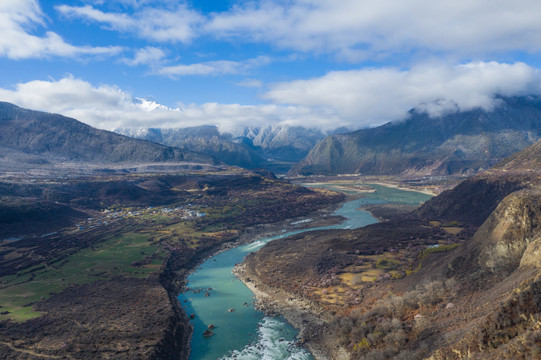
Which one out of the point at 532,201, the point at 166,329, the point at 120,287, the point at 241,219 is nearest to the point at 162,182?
the point at 241,219

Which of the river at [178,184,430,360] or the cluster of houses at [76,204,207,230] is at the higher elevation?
the cluster of houses at [76,204,207,230]

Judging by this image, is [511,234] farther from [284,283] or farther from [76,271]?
[76,271]

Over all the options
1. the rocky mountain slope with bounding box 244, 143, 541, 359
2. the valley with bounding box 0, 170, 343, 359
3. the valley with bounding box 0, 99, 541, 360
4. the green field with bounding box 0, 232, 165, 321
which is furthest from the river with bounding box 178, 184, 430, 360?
the green field with bounding box 0, 232, 165, 321

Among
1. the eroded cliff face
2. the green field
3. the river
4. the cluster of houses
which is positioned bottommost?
the river

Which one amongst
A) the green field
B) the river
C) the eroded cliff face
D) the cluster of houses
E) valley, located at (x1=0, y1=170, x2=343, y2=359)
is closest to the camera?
the eroded cliff face

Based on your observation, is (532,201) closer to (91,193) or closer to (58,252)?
(58,252)

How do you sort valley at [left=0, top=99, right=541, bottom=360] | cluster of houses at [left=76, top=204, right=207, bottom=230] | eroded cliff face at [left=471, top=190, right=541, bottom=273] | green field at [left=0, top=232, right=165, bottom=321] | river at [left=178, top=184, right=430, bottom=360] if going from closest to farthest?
valley at [left=0, top=99, right=541, bottom=360]
eroded cliff face at [left=471, top=190, right=541, bottom=273]
river at [left=178, top=184, right=430, bottom=360]
green field at [left=0, top=232, right=165, bottom=321]
cluster of houses at [left=76, top=204, right=207, bottom=230]

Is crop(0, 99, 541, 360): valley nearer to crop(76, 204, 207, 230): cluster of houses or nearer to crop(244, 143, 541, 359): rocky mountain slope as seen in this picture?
crop(244, 143, 541, 359): rocky mountain slope

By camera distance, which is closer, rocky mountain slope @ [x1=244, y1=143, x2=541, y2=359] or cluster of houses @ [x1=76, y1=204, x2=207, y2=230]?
rocky mountain slope @ [x1=244, y1=143, x2=541, y2=359]

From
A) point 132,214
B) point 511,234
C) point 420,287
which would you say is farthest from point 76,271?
point 511,234
